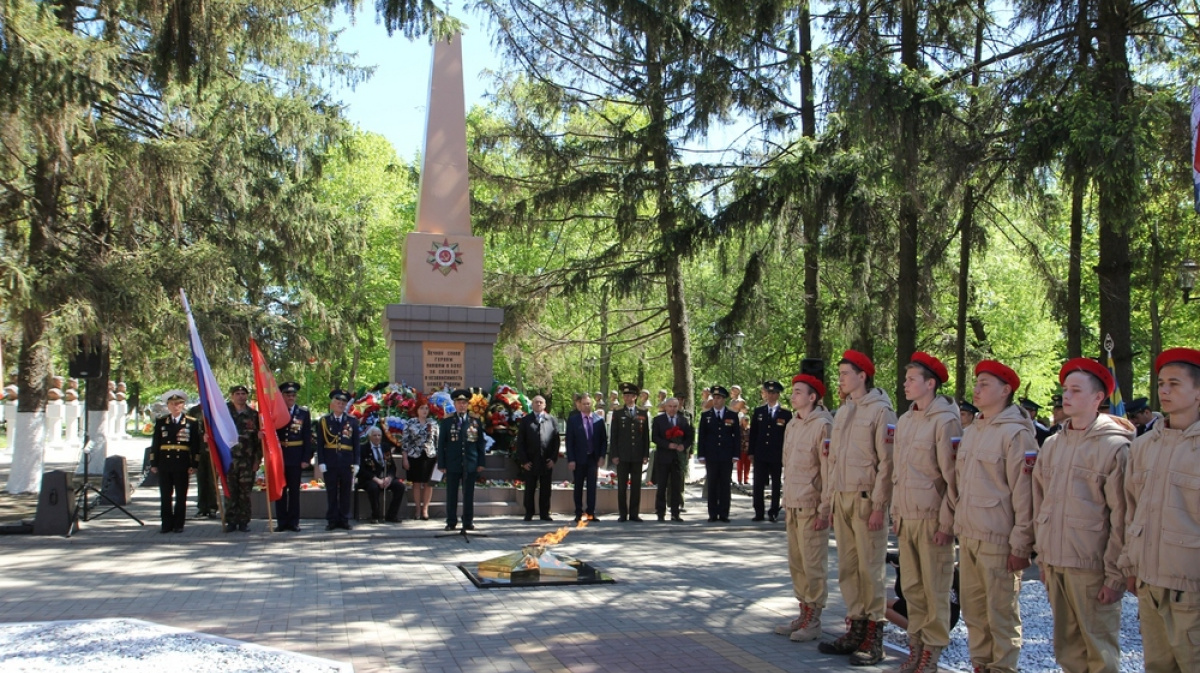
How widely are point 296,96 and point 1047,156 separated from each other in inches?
632

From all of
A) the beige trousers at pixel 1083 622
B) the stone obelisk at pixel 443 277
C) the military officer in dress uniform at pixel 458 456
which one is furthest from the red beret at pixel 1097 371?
the stone obelisk at pixel 443 277

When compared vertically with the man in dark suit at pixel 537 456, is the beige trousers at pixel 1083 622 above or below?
below

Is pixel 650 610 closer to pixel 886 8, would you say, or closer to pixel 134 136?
pixel 886 8

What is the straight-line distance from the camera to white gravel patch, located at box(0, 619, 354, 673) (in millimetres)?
5566

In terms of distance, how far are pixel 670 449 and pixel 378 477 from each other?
407 centimetres

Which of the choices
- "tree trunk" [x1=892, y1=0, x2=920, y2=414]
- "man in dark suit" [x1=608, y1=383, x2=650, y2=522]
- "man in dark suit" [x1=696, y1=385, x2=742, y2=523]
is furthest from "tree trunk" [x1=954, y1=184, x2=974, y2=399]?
"man in dark suit" [x1=608, y1=383, x2=650, y2=522]

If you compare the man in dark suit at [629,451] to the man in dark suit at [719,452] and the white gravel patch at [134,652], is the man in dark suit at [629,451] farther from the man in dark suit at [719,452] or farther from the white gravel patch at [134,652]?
the white gravel patch at [134,652]

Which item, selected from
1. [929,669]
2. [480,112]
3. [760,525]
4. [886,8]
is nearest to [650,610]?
[929,669]

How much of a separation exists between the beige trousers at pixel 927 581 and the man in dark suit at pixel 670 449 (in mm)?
7815

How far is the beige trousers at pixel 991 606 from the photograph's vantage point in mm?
5223

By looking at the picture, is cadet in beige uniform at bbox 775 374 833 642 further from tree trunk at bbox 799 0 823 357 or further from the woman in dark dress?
tree trunk at bbox 799 0 823 357

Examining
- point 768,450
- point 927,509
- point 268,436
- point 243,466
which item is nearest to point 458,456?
point 268,436

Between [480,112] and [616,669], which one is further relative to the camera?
[480,112]

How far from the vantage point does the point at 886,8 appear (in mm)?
14742
